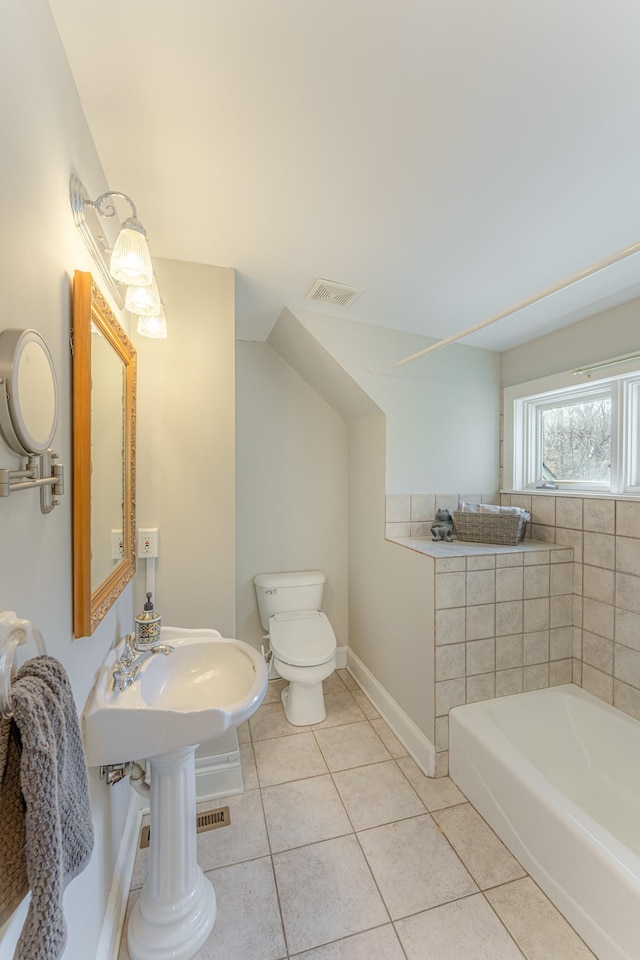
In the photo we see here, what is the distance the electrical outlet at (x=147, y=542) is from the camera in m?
1.58

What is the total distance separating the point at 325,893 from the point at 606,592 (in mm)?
1677

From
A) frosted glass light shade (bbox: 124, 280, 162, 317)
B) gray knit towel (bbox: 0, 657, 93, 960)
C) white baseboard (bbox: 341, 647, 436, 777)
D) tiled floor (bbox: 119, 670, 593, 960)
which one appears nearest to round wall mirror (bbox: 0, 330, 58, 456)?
gray knit towel (bbox: 0, 657, 93, 960)

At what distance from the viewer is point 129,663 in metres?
1.18

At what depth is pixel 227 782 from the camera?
168 centimetres

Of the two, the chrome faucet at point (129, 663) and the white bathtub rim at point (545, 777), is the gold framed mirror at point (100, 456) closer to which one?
the chrome faucet at point (129, 663)

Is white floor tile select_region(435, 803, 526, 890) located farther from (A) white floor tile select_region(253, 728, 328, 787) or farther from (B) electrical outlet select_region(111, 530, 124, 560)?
(B) electrical outlet select_region(111, 530, 124, 560)

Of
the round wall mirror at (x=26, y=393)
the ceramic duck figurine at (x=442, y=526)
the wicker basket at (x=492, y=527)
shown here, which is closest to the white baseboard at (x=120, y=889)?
the round wall mirror at (x=26, y=393)

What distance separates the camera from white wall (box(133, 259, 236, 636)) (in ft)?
5.31

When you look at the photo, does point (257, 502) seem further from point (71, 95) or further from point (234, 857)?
point (71, 95)

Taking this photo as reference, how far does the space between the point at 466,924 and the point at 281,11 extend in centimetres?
240

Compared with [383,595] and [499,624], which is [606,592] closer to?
[499,624]

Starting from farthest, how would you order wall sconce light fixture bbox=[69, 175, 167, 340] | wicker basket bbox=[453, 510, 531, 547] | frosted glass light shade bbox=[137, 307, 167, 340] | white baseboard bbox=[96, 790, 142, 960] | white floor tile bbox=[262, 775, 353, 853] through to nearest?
wicker basket bbox=[453, 510, 531, 547] < white floor tile bbox=[262, 775, 353, 853] < frosted glass light shade bbox=[137, 307, 167, 340] < white baseboard bbox=[96, 790, 142, 960] < wall sconce light fixture bbox=[69, 175, 167, 340]

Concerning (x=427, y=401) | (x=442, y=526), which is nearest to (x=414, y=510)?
(x=442, y=526)

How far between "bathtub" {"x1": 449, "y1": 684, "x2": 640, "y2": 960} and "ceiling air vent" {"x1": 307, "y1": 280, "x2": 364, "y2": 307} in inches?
79.9
